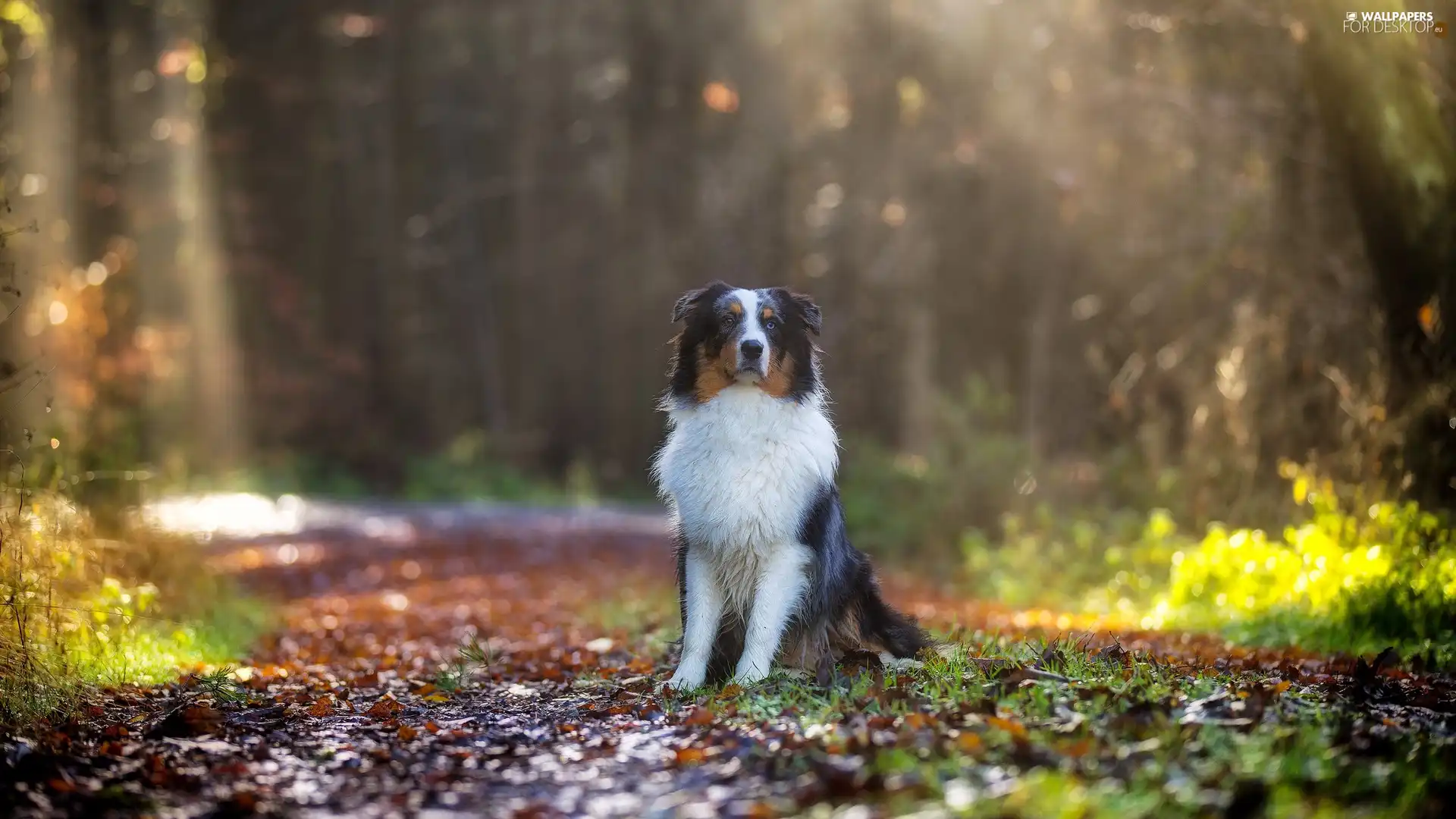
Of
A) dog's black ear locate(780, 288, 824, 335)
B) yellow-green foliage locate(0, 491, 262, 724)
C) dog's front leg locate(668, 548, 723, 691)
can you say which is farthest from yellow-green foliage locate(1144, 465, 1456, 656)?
yellow-green foliage locate(0, 491, 262, 724)

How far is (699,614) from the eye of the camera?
648 centimetres

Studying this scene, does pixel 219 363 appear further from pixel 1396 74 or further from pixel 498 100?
pixel 1396 74

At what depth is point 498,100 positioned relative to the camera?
31.2m

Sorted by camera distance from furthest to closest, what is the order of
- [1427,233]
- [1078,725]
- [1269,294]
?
[1269,294] → [1427,233] → [1078,725]

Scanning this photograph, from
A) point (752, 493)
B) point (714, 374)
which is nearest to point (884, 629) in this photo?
point (752, 493)

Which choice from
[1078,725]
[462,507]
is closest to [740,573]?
[1078,725]

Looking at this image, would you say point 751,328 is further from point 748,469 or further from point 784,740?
point 784,740

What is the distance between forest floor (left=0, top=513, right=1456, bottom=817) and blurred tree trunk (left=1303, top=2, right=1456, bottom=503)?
8.64 ft

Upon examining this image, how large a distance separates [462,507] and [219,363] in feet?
31.6

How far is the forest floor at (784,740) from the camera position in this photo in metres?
4.25

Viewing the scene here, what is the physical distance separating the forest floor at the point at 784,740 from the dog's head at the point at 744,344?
1.46 meters

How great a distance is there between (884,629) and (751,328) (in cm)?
181

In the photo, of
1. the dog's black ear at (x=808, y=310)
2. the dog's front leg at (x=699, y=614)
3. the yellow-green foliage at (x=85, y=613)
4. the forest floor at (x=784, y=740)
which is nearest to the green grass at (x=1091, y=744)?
the forest floor at (x=784, y=740)

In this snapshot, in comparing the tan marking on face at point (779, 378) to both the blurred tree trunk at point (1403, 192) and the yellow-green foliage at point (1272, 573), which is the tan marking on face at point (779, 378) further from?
the blurred tree trunk at point (1403, 192)
